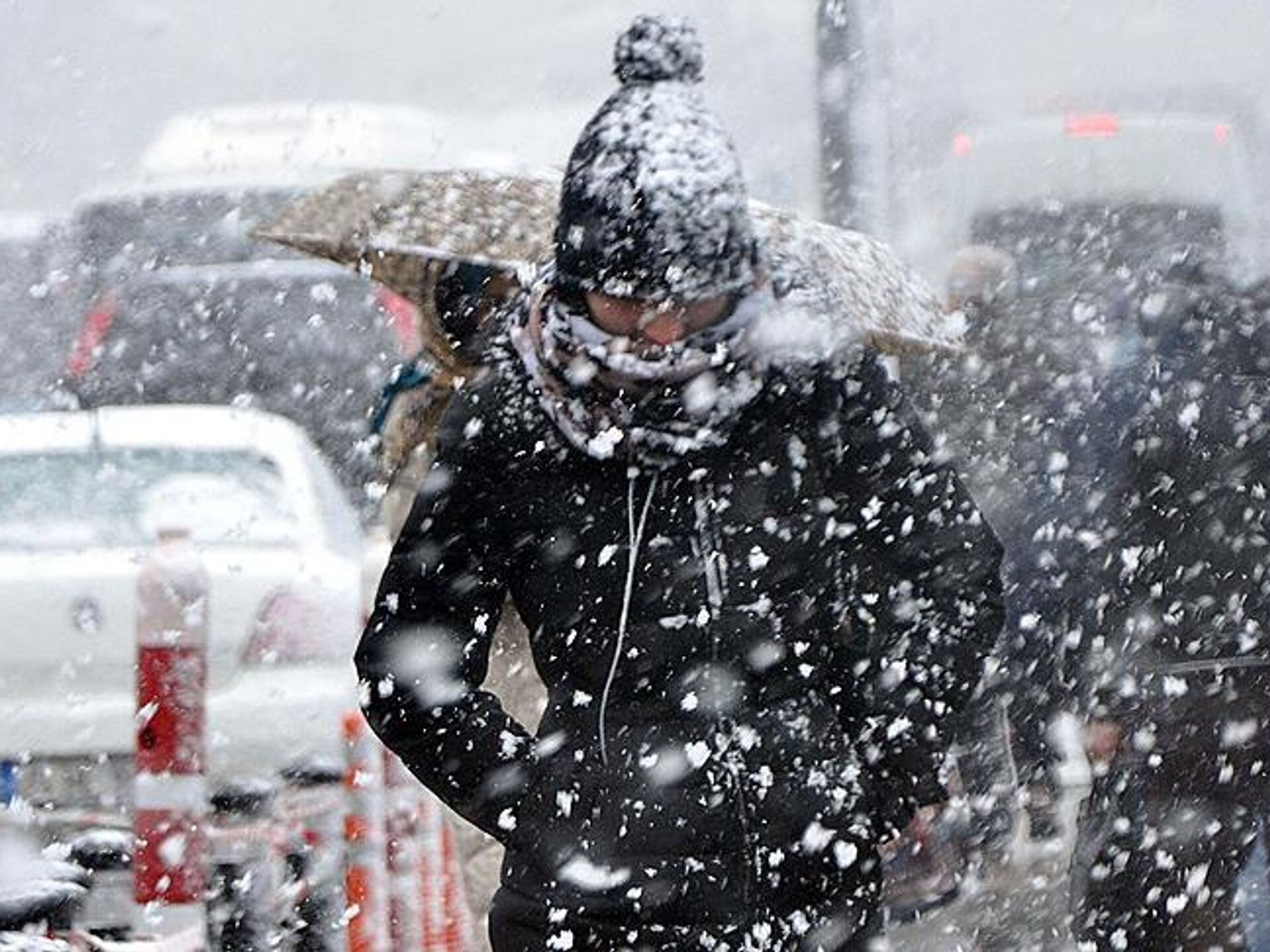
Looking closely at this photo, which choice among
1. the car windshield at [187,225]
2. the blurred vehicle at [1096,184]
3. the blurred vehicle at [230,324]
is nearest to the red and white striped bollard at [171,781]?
the blurred vehicle at [230,324]

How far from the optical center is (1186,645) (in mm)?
5000

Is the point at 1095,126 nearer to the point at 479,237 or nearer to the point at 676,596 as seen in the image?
the point at 479,237

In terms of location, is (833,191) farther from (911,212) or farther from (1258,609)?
(911,212)

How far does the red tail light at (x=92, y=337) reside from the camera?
14630mm

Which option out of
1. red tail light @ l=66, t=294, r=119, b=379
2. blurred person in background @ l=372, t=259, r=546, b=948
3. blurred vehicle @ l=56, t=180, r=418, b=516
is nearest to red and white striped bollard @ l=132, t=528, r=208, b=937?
blurred person in background @ l=372, t=259, r=546, b=948

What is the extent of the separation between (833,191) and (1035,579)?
3.89 metres

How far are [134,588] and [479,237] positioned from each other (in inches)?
118

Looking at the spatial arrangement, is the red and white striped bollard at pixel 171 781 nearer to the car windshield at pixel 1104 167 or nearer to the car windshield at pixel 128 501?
the car windshield at pixel 128 501

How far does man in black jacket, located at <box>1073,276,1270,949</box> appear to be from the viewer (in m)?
4.98

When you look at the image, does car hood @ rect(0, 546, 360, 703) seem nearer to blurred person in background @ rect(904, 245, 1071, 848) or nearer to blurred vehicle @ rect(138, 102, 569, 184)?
blurred person in background @ rect(904, 245, 1071, 848)

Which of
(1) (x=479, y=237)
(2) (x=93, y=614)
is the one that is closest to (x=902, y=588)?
(1) (x=479, y=237)

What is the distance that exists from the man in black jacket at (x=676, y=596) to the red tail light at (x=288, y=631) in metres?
4.66

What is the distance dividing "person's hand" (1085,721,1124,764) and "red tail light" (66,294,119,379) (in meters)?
10.3

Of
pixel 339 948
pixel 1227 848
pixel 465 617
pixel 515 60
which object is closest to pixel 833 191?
pixel 339 948
